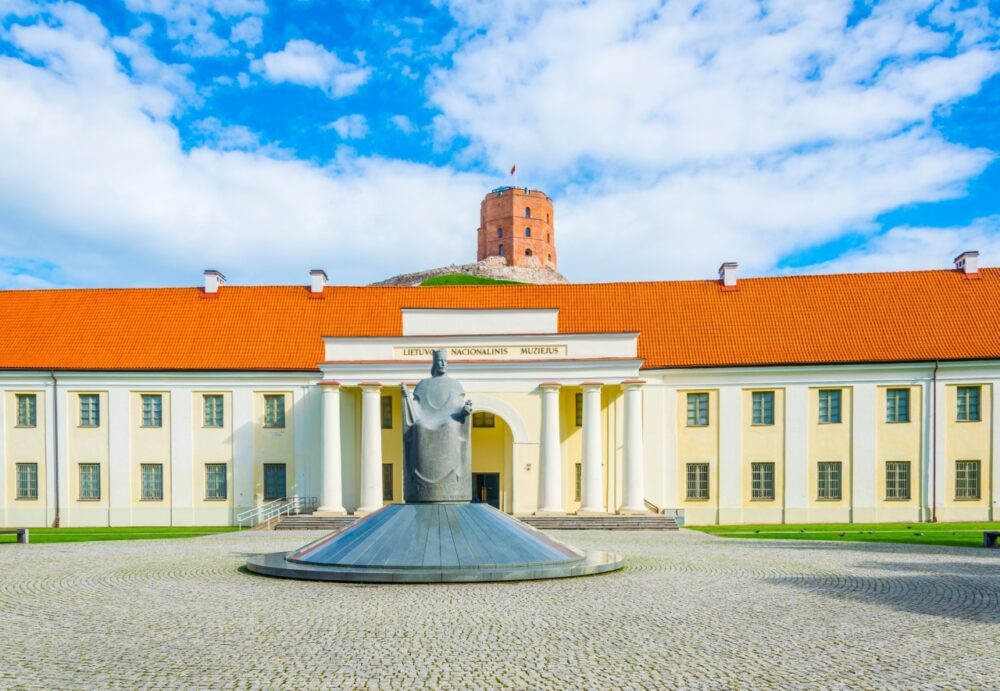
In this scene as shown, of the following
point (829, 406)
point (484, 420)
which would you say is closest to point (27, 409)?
point (484, 420)

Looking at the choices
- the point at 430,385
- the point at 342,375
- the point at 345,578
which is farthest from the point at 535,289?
the point at 345,578

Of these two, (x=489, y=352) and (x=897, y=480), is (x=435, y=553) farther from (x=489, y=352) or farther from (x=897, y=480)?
(x=897, y=480)

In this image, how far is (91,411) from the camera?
129 ft

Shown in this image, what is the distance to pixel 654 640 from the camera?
11094 millimetres

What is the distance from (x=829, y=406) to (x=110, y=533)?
28.0 metres

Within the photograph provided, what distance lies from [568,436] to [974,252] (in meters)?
20.1

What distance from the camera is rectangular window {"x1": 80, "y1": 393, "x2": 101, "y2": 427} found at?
Answer: 1544 inches

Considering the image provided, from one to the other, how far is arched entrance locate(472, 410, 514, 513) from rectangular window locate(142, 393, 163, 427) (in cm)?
1329

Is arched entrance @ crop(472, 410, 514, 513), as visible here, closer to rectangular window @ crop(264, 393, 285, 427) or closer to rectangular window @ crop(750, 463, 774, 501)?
rectangular window @ crop(264, 393, 285, 427)

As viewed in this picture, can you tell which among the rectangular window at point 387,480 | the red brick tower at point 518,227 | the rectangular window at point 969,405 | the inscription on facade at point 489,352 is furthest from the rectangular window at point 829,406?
the red brick tower at point 518,227

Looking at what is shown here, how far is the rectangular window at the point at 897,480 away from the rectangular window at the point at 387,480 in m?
20.1

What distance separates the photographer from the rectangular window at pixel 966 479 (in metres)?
37.2

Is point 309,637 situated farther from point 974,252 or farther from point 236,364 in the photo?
point 974,252

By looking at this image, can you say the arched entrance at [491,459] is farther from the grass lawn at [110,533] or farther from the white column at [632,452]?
the grass lawn at [110,533]
